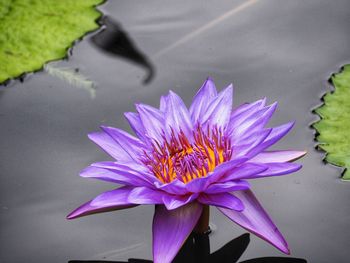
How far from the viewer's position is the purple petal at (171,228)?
162 cm

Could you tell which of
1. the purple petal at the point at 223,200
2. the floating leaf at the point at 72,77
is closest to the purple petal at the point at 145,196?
the purple petal at the point at 223,200

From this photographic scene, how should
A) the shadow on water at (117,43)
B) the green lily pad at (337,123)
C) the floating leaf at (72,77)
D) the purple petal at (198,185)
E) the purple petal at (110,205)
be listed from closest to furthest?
the purple petal at (198,185) → the purple petal at (110,205) → the green lily pad at (337,123) → the floating leaf at (72,77) → the shadow on water at (117,43)

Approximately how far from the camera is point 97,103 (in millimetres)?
Result: 2512

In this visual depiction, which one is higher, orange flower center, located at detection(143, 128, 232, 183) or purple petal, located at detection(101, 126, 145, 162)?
purple petal, located at detection(101, 126, 145, 162)

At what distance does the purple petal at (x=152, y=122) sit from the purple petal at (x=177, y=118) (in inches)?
1.0

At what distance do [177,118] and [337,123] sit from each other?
67 cm

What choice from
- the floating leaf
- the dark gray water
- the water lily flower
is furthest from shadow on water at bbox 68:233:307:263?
the floating leaf

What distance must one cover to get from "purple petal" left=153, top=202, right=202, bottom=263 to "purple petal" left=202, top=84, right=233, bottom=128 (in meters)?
0.28

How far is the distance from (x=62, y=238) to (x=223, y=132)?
0.60 metres

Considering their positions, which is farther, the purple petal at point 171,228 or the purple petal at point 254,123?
the purple petal at point 254,123

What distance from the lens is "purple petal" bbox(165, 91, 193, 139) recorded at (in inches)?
73.6

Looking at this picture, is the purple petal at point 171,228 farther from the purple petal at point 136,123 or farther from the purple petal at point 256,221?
the purple petal at point 136,123

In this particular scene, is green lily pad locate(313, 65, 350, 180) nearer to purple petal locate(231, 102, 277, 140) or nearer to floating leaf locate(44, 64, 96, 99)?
purple petal locate(231, 102, 277, 140)

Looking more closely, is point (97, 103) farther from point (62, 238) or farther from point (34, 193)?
point (62, 238)
